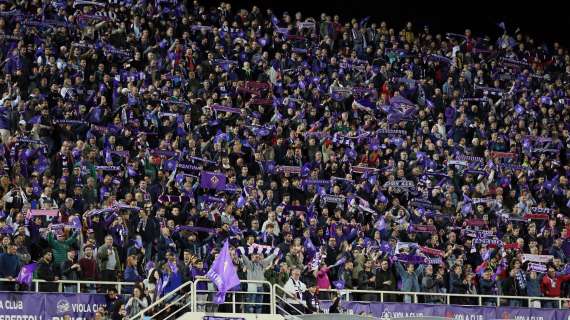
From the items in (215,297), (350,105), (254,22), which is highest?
(254,22)

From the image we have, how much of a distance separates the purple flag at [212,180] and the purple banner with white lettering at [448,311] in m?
3.89

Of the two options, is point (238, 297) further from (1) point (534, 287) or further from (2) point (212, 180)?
(1) point (534, 287)

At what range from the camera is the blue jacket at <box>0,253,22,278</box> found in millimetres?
19922

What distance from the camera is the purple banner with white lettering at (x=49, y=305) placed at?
19828 millimetres

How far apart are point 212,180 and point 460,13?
16.6 meters

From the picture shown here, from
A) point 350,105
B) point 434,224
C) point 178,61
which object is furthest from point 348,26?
point 434,224

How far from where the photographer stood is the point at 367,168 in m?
27.6

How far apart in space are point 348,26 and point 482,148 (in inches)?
216

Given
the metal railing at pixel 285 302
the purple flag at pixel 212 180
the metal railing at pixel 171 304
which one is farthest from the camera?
the purple flag at pixel 212 180

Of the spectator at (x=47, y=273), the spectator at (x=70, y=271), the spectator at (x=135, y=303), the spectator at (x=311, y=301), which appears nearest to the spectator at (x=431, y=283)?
the spectator at (x=311, y=301)

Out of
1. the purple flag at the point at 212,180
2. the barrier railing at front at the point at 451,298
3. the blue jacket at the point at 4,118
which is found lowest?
the barrier railing at front at the point at 451,298

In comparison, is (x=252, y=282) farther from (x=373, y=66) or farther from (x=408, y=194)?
(x=373, y=66)

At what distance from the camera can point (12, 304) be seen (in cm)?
1986

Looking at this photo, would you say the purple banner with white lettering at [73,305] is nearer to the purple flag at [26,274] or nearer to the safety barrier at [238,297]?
the safety barrier at [238,297]
